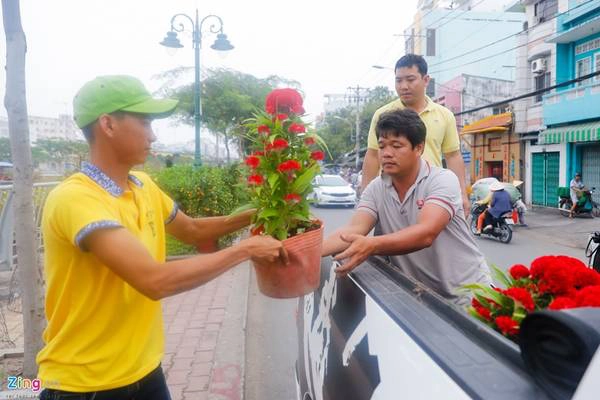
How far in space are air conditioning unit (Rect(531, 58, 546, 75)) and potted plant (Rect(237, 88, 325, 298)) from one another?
782 inches

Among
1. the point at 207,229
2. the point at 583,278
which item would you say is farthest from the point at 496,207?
the point at 583,278

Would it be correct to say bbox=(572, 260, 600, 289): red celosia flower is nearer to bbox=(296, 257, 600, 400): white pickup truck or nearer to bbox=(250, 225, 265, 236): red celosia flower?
bbox=(296, 257, 600, 400): white pickup truck

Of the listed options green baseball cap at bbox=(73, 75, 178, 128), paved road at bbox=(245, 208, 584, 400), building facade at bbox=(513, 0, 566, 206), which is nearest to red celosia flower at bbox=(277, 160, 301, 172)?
green baseball cap at bbox=(73, 75, 178, 128)

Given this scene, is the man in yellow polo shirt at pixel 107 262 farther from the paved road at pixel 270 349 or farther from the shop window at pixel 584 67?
the shop window at pixel 584 67

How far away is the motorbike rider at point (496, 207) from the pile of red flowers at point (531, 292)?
966cm

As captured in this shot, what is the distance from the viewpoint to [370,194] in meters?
2.45

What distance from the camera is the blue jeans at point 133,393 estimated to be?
150 cm

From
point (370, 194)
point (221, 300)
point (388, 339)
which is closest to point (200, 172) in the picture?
point (221, 300)

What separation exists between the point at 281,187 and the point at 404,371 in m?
0.76

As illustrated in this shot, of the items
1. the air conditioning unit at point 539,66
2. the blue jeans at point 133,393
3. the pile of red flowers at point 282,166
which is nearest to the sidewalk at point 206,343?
the blue jeans at point 133,393

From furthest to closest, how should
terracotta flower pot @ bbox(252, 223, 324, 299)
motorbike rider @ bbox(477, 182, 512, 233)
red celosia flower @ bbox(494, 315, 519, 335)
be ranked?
motorbike rider @ bbox(477, 182, 512, 233), terracotta flower pot @ bbox(252, 223, 324, 299), red celosia flower @ bbox(494, 315, 519, 335)

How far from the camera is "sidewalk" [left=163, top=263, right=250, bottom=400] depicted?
3324mm

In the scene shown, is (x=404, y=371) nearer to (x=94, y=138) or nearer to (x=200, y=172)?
(x=94, y=138)

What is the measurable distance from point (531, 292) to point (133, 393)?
4.35ft
